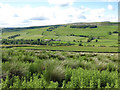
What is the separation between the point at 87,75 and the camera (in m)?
4.66

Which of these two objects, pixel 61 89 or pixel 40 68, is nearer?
pixel 61 89

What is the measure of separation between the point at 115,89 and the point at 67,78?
1.90 m

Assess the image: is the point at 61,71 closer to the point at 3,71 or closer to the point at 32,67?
the point at 32,67

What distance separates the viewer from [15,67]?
551cm

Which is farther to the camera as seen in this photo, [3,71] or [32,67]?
[32,67]

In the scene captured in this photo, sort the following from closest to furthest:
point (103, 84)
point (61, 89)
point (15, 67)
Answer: point (61, 89)
point (103, 84)
point (15, 67)

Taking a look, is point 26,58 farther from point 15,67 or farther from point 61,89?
point 61,89

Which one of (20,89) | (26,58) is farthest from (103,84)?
(26,58)

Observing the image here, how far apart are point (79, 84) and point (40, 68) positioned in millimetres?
2574

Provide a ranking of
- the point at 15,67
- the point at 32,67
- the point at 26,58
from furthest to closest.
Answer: the point at 26,58, the point at 32,67, the point at 15,67

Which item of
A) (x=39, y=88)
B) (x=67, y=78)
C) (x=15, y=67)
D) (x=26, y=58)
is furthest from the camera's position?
(x=26, y=58)

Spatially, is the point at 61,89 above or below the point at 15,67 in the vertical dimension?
below

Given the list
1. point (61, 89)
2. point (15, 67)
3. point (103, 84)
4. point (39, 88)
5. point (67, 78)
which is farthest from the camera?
point (15, 67)

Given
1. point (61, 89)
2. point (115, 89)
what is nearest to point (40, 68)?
point (61, 89)
